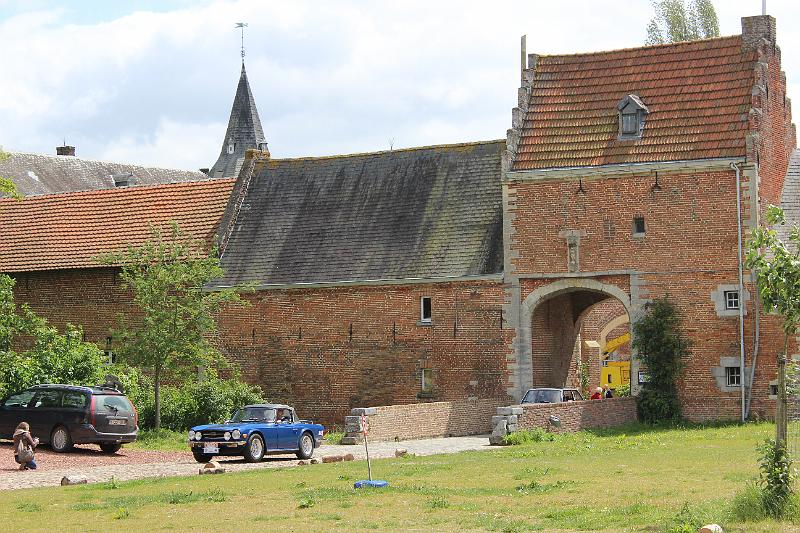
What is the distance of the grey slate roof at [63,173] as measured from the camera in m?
72.1

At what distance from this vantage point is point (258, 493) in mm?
21562

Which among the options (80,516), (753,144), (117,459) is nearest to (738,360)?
(753,144)

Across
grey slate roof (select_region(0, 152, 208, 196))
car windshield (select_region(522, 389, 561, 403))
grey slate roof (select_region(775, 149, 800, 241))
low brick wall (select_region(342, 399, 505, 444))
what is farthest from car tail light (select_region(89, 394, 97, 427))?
grey slate roof (select_region(0, 152, 208, 196))

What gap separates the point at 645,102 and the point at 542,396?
9629mm

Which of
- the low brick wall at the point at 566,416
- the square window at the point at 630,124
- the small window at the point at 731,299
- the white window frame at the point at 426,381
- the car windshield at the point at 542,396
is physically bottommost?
the low brick wall at the point at 566,416

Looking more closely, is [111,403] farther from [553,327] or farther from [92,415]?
[553,327]

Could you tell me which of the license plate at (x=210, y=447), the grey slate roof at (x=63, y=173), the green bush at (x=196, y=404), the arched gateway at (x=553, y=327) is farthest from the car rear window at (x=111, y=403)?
the grey slate roof at (x=63, y=173)

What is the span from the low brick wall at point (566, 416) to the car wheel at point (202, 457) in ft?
23.1

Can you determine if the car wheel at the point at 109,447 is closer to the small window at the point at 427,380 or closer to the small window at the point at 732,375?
the small window at the point at 427,380

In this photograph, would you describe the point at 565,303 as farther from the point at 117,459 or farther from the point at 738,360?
the point at 117,459

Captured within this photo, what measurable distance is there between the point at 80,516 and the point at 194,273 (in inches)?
779

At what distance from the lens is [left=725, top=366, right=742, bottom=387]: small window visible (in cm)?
3812

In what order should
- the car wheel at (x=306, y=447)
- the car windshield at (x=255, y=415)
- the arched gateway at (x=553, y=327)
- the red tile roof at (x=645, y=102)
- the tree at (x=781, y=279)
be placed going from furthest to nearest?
the arched gateway at (x=553, y=327), the red tile roof at (x=645, y=102), the car wheel at (x=306, y=447), the car windshield at (x=255, y=415), the tree at (x=781, y=279)

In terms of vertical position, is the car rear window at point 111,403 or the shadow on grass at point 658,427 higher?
the car rear window at point 111,403
